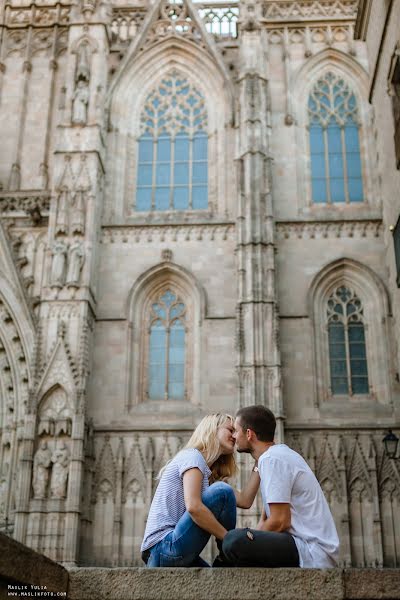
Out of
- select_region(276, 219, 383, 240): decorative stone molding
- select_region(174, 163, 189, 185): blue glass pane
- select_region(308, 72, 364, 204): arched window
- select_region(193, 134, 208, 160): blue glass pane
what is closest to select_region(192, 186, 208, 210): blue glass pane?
select_region(174, 163, 189, 185): blue glass pane

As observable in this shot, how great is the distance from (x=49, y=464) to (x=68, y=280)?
4550 millimetres

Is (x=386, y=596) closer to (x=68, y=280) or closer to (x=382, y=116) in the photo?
(x=382, y=116)

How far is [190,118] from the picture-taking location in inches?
866

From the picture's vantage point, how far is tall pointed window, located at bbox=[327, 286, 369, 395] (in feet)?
60.7

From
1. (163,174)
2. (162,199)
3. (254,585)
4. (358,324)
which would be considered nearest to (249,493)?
(254,585)

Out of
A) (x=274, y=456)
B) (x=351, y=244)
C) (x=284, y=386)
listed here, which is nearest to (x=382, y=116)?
(x=351, y=244)

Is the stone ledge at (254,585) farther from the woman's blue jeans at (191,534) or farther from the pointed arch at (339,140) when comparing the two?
the pointed arch at (339,140)

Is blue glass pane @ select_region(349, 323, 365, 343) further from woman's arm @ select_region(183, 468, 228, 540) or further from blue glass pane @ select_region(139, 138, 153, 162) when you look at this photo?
woman's arm @ select_region(183, 468, 228, 540)

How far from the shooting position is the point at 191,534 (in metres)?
4.28

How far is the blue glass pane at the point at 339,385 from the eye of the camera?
18469mm

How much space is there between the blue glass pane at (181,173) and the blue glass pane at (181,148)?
0.75 ft

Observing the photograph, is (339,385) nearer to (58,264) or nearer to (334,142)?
(334,142)

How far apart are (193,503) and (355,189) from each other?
17587 mm

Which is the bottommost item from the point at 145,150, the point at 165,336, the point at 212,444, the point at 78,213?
the point at 212,444
